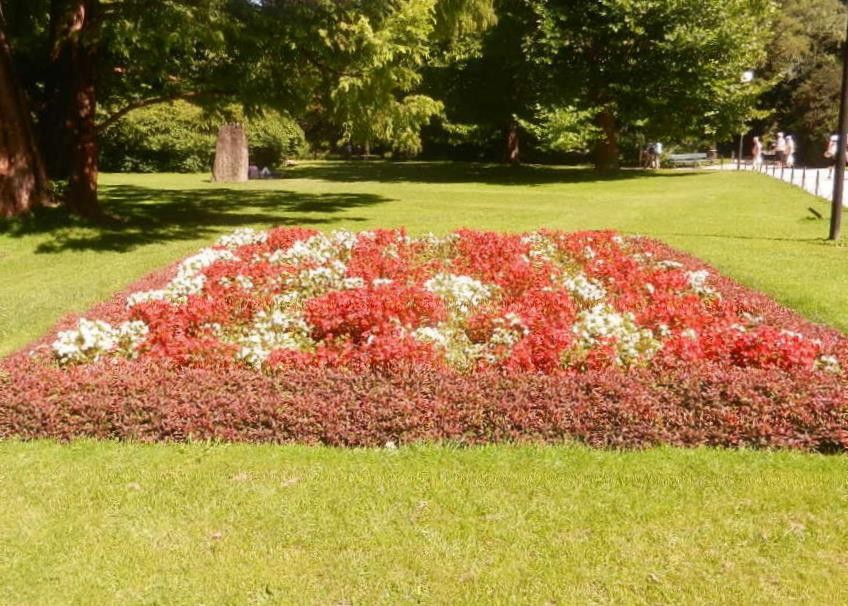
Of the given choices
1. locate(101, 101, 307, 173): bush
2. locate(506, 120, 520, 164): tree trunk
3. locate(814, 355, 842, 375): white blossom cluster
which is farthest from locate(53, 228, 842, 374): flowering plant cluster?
locate(506, 120, 520, 164): tree trunk

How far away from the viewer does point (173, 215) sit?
1720 centimetres

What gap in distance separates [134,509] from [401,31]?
1279 cm

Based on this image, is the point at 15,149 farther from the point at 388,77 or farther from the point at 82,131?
the point at 388,77

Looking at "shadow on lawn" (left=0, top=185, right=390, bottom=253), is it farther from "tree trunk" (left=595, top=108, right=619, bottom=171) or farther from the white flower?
"tree trunk" (left=595, top=108, right=619, bottom=171)

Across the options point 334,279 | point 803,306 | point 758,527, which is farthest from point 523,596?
point 803,306

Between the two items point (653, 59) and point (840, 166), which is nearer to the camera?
point (840, 166)

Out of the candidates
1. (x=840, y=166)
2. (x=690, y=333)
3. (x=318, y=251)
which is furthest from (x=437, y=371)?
(x=840, y=166)

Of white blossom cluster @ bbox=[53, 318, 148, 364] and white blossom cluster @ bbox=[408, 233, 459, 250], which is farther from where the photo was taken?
white blossom cluster @ bbox=[408, 233, 459, 250]

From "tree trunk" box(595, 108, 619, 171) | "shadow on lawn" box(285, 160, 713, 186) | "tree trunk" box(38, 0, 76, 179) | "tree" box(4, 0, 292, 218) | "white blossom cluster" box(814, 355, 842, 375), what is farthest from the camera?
"tree trunk" box(595, 108, 619, 171)

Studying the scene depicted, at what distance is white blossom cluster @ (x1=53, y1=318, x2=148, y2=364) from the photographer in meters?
5.99

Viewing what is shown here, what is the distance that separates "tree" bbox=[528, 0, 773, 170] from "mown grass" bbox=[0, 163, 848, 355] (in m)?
2.50

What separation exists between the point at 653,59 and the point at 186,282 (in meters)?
23.9

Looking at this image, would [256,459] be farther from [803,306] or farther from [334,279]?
[803,306]

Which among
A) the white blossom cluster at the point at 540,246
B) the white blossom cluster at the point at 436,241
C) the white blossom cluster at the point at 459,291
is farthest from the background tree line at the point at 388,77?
the white blossom cluster at the point at 459,291
